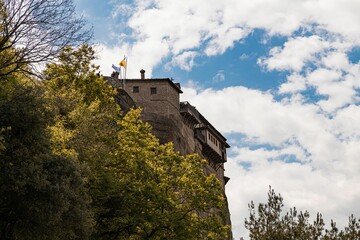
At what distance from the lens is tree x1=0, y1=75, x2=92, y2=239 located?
26.8 meters

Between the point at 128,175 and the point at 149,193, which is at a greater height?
the point at 128,175

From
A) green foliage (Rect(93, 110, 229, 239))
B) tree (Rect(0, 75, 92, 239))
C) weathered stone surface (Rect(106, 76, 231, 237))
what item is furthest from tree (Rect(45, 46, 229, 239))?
weathered stone surface (Rect(106, 76, 231, 237))

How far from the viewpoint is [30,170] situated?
2658 cm

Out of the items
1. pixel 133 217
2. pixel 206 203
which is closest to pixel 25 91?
pixel 133 217

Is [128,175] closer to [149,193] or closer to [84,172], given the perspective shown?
[149,193]

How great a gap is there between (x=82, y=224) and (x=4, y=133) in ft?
20.6

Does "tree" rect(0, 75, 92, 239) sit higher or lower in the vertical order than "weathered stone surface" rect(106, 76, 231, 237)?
lower

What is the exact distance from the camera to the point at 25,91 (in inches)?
1090

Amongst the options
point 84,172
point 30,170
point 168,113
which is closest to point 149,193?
point 84,172

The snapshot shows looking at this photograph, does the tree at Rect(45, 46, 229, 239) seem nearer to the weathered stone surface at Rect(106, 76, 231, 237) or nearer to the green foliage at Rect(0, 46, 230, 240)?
the green foliage at Rect(0, 46, 230, 240)

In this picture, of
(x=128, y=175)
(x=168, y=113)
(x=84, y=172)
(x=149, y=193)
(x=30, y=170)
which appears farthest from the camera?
(x=168, y=113)

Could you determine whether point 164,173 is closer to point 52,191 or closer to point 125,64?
point 52,191

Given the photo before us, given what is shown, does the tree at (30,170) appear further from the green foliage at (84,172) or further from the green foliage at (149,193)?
the green foliage at (149,193)

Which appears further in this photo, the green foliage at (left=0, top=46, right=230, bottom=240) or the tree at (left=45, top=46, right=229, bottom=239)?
the tree at (left=45, top=46, right=229, bottom=239)
